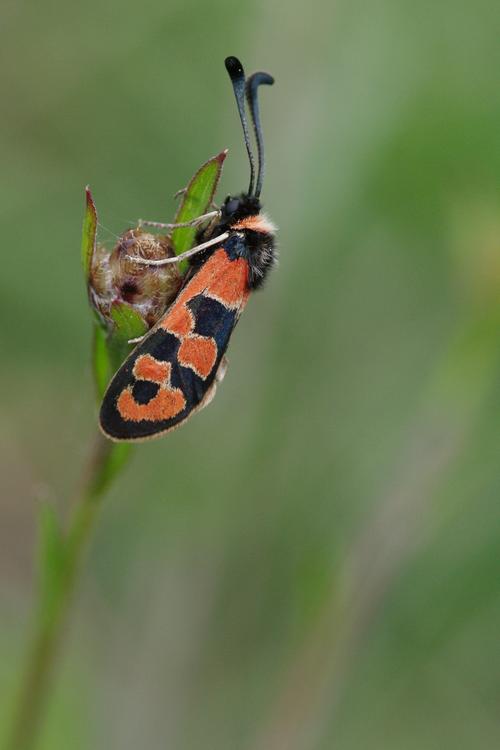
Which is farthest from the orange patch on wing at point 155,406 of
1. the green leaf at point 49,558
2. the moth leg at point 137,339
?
the green leaf at point 49,558

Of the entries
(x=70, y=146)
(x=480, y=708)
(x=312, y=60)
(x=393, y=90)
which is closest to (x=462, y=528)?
(x=480, y=708)

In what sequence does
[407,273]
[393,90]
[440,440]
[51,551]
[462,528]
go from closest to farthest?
[51,551]
[440,440]
[462,528]
[393,90]
[407,273]

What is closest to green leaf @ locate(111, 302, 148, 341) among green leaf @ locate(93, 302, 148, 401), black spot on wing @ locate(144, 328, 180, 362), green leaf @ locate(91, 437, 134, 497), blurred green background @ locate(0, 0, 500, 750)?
green leaf @ locate(93, 302, 148, 401)

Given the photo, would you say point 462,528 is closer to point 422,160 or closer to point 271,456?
point 271,456

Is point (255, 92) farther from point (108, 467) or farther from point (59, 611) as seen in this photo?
point (59, 611)

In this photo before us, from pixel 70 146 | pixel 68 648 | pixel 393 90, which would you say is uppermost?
pixel 393 90

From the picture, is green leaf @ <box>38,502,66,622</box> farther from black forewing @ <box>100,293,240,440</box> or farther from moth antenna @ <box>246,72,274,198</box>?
moth antenna @ <box>246,72,274,198</box>

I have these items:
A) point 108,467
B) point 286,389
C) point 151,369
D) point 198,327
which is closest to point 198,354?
point 198,327
